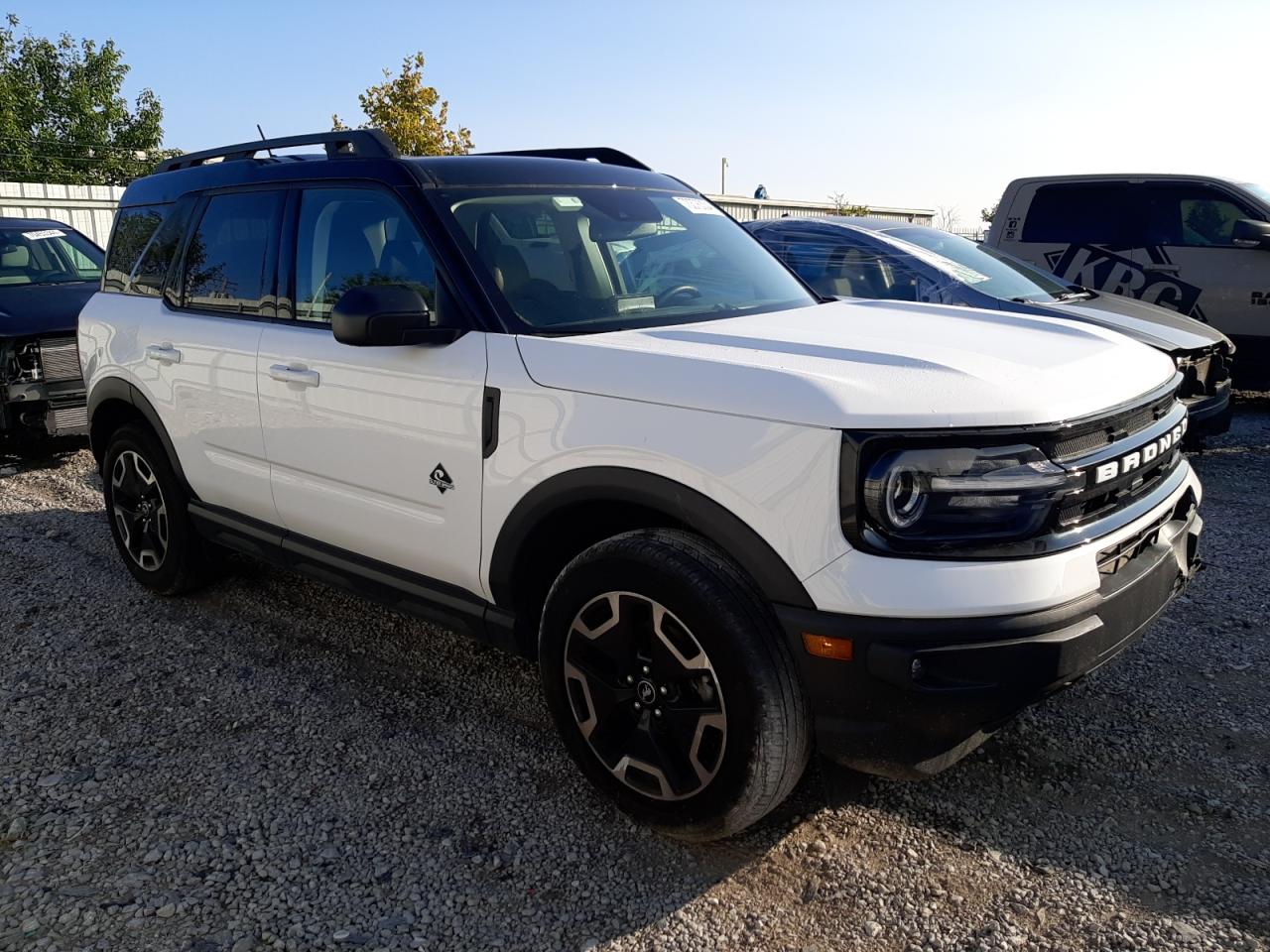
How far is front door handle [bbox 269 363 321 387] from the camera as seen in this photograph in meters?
3.41

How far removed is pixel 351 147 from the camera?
367cm

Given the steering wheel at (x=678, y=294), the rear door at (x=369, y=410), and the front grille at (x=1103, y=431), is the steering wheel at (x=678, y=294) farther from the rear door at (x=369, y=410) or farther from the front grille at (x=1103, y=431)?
the front grille at (x=1103, y=431)

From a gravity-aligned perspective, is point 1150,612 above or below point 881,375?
below

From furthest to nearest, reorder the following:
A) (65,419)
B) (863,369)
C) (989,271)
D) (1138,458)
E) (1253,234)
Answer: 1. (1253,234)
2. (65,419)
3. (989,271)
4. (1138,458)
5. (863,369)

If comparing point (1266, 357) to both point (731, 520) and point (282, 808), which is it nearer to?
point (731, 520)

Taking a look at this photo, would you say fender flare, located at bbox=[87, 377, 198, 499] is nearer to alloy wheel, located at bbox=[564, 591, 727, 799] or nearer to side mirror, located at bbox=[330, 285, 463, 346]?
side mirror, located at bbox=[330, 285, 463, 346]

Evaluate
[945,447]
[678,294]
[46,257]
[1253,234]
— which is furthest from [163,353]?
[1253,234]

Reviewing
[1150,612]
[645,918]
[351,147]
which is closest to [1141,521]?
[1150,612]

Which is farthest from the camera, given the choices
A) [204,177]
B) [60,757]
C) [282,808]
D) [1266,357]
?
[1266,357]

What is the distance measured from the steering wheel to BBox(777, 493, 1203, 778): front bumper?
4.44 ft

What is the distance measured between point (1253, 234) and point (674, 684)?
7.68 metres

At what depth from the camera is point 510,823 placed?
2.89 meters

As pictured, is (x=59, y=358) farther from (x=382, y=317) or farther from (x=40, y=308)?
(x=382, y=317)

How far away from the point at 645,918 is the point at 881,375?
58.3 inches
